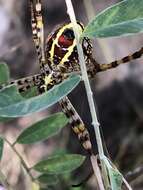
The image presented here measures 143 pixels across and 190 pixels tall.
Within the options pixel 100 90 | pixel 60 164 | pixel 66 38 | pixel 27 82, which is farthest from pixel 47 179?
pixel 100 90

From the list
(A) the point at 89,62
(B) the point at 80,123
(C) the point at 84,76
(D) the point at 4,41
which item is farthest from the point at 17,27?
(C) the point at 84,76

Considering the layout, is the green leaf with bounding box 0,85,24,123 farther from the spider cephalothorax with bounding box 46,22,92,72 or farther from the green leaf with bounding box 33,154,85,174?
the green leaf with bounding box 33,154,85,174

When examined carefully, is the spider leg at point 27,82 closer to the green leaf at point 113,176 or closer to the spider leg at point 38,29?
the spider leg at point 38,29

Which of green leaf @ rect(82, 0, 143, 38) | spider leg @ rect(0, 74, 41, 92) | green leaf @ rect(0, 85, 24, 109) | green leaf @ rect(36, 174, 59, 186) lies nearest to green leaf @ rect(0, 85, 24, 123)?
green leaf @ rect(0, 85, 24, 109)

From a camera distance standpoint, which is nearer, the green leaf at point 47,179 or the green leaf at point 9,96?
the green leaf at point 9,96

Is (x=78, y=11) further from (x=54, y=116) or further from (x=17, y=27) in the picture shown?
(x=54, y=116)

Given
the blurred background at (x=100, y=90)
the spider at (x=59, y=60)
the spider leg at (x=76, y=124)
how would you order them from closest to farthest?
the spider at (x=59, y=60) → the spider leg at (x=76, y=124) → the blurred background at (x=100, y=90)

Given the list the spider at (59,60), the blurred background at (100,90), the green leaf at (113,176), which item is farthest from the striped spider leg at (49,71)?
the blurred background at (100,90)
